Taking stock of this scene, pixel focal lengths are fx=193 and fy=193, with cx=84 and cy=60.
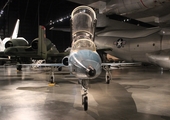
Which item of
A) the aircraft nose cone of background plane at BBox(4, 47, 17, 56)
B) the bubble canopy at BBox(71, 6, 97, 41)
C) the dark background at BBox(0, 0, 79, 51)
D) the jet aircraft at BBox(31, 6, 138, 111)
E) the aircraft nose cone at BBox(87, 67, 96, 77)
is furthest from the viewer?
the dark background at BBox(0, 0, 79, 51)

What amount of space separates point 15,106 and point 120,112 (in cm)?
263

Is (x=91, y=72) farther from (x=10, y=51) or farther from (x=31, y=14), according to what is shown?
(x=31, y=14)

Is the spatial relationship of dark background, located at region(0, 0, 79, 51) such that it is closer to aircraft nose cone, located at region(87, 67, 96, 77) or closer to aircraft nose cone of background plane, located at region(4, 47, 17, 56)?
aircraft nose cone of background plane, located at region(4, 47, 17, 56)

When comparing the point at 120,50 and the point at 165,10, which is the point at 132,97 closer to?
the point at 165,10

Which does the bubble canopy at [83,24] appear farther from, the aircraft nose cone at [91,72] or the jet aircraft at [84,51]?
the aircraft nose cone at [91,72]

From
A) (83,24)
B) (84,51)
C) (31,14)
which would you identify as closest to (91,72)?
(84,51)

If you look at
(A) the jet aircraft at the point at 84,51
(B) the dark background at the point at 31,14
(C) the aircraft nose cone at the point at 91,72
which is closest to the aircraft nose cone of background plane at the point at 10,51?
(A) the jet aircraft at the point at 84,51

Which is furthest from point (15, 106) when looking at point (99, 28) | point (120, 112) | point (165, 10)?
point (99, 28)

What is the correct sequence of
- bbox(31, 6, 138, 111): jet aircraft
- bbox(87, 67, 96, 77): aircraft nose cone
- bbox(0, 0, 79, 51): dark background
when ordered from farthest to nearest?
1. bbox(0, 0, 79, 51): dark background
2. bbox(31, 6, 138, 111): jet aircraft
3. bbox(87, 67, 96, 77): aircraft nose cone

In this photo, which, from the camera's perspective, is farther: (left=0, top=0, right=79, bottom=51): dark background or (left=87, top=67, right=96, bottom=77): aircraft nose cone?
(left=0, top=0, right=79, bottom=51): dark background

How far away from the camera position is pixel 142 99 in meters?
5.64

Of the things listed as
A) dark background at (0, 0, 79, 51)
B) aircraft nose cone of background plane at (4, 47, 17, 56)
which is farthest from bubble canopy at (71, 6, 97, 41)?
dark background at (0, 0, 79, 51)

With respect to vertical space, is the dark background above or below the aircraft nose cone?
above

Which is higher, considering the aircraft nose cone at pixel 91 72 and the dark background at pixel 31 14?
the dark background at pixel 31 14
